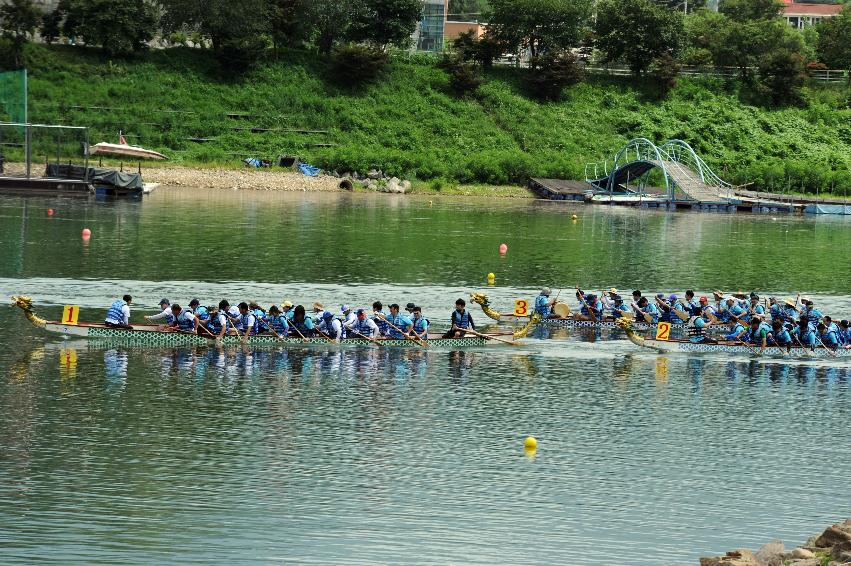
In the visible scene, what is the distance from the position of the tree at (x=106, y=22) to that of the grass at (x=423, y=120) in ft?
4.18

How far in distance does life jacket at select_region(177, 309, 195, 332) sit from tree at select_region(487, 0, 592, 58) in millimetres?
66583

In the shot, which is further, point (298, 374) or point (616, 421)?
point (298, 374)

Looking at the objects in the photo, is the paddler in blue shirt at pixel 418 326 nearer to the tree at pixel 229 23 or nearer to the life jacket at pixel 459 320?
the life jacket at pixel 459 320

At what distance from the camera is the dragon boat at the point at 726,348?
33.0 meters

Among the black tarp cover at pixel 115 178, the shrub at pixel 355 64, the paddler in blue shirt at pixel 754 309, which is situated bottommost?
the paddler in blue shirt at pixel 754 309

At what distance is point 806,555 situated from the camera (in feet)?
51.0

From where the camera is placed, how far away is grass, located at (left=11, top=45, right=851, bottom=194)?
77.1 m

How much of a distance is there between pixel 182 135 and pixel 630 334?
4955cm

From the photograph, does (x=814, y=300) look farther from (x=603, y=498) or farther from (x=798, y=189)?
(x=798, y=189)

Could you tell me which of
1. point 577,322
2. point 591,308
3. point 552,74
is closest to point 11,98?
point 577,322

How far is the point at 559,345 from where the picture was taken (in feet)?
112

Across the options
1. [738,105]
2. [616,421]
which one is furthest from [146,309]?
[738,105]

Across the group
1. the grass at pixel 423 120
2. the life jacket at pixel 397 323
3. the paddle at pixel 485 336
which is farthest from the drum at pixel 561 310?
the grass at pixel 423 120

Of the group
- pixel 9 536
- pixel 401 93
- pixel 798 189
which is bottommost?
pixel 9 536
